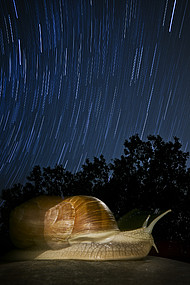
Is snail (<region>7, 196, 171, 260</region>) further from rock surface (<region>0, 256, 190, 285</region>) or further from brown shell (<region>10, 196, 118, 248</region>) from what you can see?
rock surface (<region>0, 256, 190, 285</region>)

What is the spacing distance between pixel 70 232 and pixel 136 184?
4.52 m

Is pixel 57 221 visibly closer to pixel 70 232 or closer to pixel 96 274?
pixel 70 232

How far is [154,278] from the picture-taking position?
2.83 m

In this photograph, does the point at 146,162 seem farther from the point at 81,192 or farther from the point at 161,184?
the point at 81,192

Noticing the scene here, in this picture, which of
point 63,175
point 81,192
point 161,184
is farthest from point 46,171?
point 161,184

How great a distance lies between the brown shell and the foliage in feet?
11.0

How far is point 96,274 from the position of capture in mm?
2971

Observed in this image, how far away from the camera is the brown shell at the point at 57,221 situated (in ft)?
15.1

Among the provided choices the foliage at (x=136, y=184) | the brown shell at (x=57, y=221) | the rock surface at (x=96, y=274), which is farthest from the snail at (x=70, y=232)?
the foliage at (x=136, y=184)

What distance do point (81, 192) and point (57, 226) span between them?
4.54 meters

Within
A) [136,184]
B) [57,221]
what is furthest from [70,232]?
[136,184]

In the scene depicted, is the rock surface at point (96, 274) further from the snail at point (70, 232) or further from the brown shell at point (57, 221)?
the brown shell at point (57, 221)

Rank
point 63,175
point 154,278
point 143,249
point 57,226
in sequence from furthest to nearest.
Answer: point 63,175 → point 57,226 → point 143,249 → point 154,278

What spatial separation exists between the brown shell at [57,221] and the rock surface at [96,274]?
0.98 m
